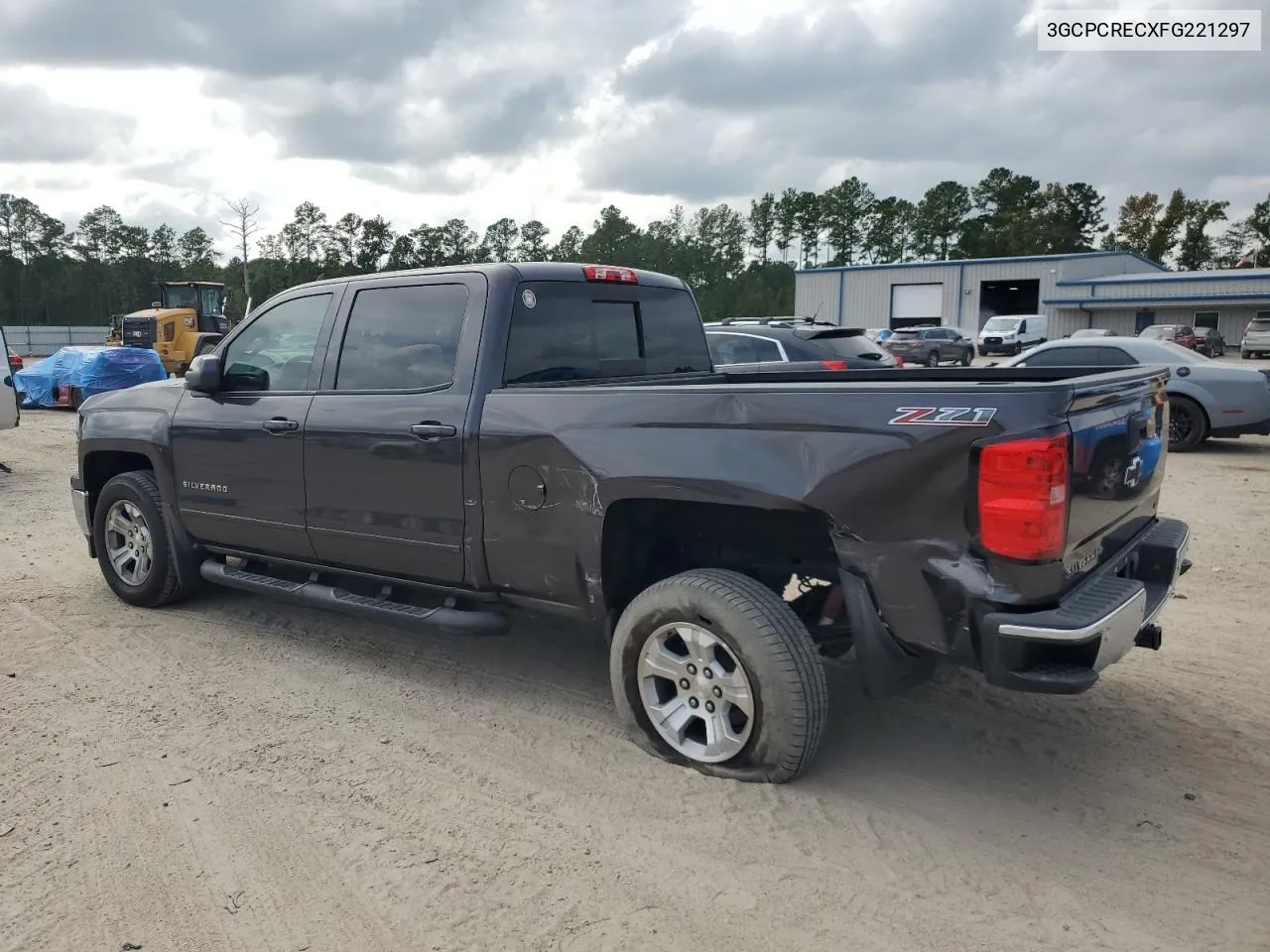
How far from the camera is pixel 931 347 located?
35875 millimetres

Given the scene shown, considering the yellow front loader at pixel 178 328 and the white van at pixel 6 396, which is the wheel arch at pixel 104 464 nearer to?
the white van at pixel 6 396

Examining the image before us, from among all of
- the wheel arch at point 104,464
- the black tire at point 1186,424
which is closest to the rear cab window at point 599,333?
the wheel arch at point 104,464

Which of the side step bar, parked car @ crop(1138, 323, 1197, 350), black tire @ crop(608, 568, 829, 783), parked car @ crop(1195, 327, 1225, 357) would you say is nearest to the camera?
black tire @ crop(608, 568, 829, 783)

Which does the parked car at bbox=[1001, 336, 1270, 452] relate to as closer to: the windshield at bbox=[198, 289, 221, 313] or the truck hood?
the truck hood

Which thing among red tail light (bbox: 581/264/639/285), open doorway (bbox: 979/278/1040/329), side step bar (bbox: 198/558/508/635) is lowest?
side step bar (bbox: 198/558/508/635)

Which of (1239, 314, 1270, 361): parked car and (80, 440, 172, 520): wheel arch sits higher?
(1239, 314, 1270, 361): parked car

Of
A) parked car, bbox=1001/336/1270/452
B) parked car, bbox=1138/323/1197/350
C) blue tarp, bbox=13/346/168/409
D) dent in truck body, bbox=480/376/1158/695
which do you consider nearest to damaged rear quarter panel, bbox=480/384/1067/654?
dent in truck body, bbox=480/376/1158/695

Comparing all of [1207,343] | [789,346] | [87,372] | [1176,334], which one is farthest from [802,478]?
[1207,343]

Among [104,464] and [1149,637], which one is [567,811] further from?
[104,464]

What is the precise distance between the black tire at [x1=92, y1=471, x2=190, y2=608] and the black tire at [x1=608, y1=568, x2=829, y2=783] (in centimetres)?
329

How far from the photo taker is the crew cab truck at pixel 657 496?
311 cm

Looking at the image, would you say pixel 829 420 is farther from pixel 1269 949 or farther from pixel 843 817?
pixel 1269 949

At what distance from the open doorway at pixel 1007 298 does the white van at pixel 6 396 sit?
54.9 m

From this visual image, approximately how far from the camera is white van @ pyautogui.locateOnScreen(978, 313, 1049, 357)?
1737 inches
